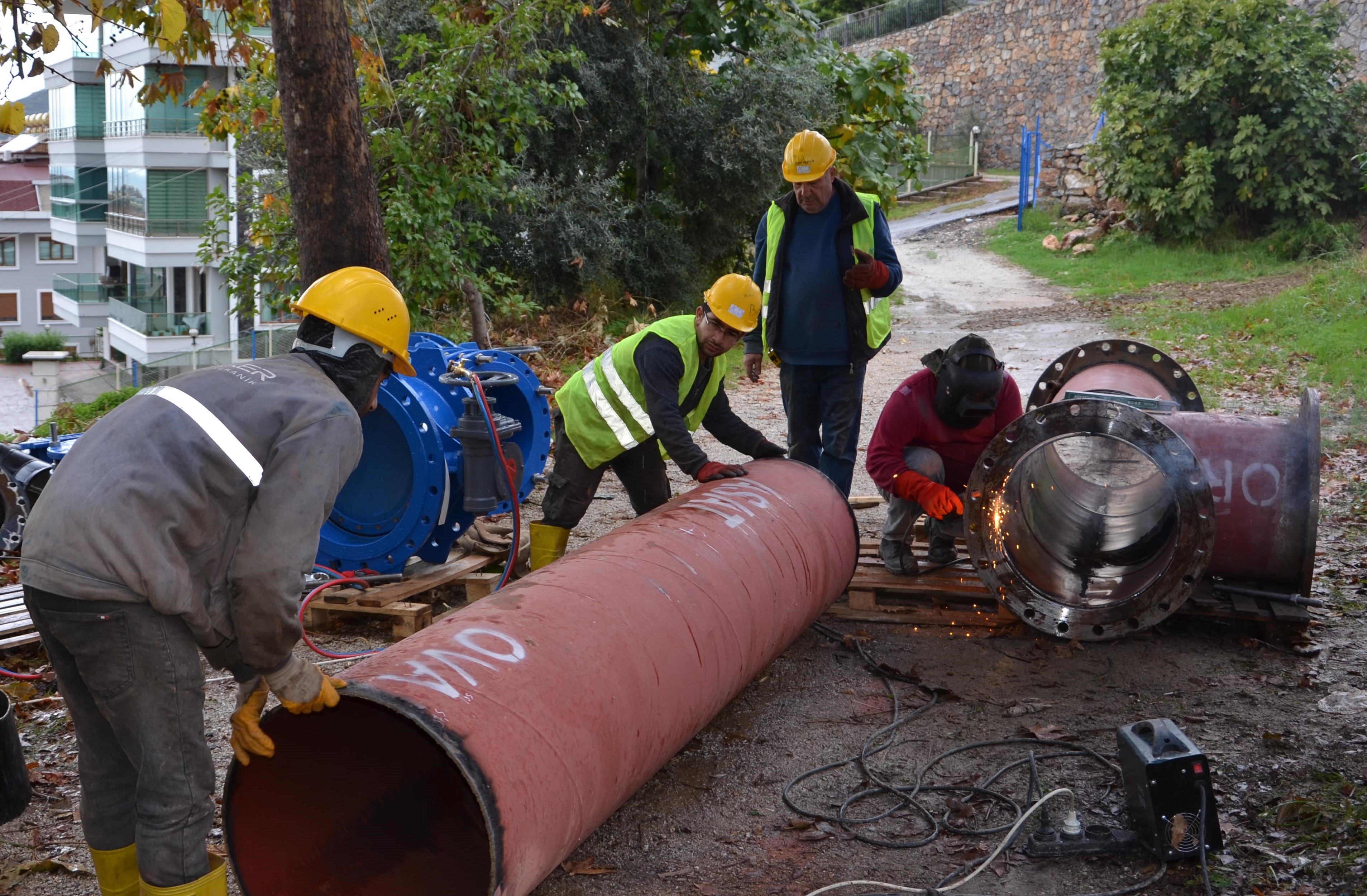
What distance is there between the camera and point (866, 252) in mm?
5594

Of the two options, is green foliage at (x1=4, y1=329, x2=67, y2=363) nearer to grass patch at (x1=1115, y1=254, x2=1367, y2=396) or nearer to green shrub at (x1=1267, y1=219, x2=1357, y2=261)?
green shrub at (x1=1267, y1=219, x2=1357, y2=261)

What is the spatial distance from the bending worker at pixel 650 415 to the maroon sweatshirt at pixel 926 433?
529 mm

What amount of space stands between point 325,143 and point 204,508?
11.5 feet

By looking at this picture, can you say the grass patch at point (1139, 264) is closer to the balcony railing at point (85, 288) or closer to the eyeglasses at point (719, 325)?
the eyeglasses at point (719, 325)

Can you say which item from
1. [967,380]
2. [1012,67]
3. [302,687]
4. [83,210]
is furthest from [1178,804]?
[83,210]

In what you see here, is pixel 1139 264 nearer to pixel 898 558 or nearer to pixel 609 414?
pixel 898 558

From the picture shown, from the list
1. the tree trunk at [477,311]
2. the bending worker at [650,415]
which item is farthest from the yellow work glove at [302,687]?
the tree trunk at [477,311]

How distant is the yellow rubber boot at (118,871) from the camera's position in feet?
9.45

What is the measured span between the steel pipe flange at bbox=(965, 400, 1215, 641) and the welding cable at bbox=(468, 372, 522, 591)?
1.96 metres

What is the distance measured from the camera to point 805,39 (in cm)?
1306

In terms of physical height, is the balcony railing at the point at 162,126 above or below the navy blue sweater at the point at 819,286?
above

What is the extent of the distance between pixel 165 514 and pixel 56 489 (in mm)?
277

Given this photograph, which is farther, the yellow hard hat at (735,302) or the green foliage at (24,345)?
the green foliage at (24,345)

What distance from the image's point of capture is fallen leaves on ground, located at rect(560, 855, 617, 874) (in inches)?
→ 130
